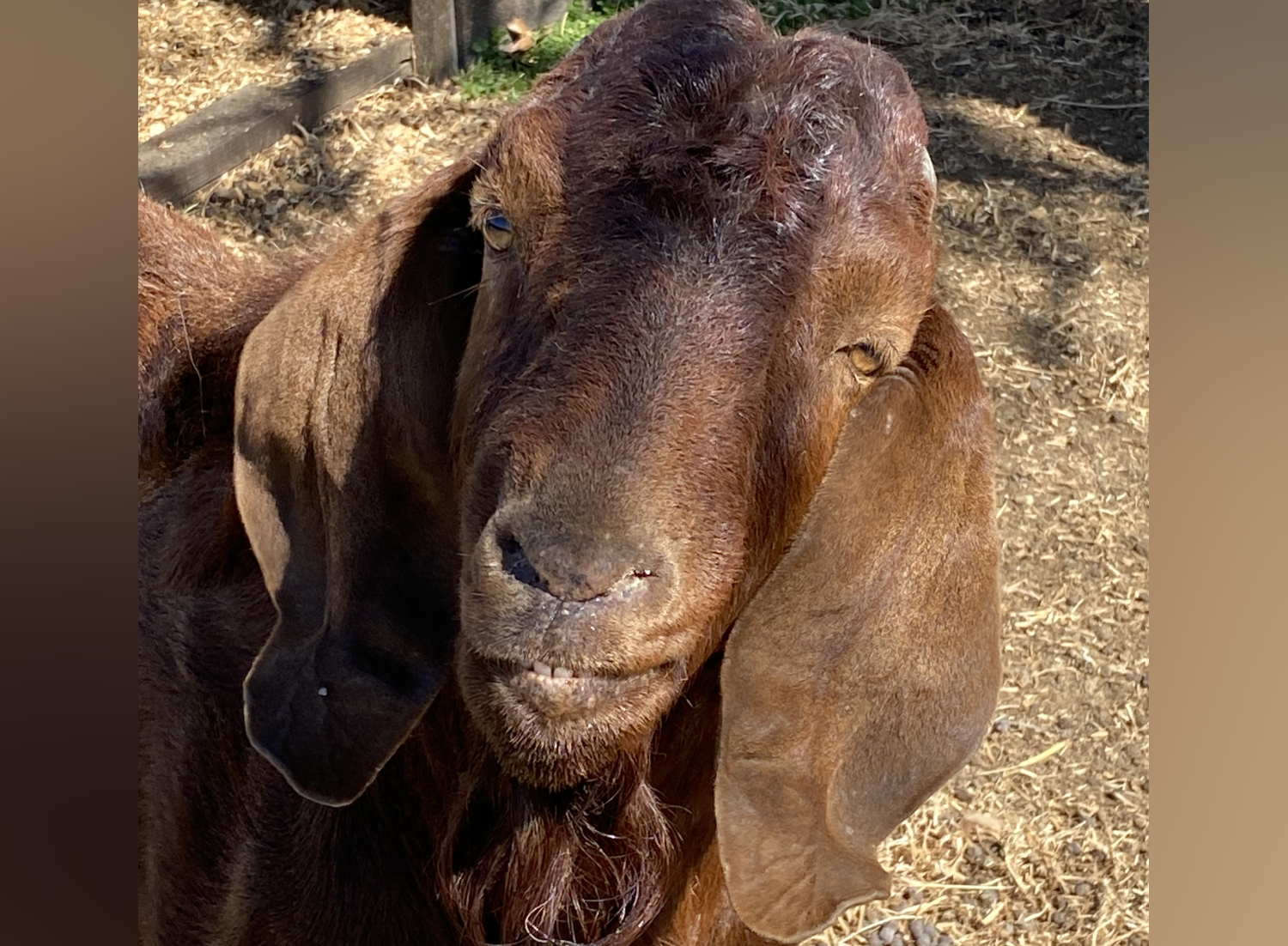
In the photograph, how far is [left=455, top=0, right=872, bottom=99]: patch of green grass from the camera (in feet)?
24.6

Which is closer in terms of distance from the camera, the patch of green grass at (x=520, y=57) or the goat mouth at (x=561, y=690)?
the goat mouth at (x=561, y=690)

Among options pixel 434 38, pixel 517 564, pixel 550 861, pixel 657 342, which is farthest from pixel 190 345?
pixel 434 38

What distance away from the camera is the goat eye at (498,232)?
8.32ft

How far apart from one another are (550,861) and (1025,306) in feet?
15.7

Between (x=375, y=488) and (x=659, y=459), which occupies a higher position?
(x=659, y=459)

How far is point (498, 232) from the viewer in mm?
2551

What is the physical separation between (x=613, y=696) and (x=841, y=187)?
3.18 ft

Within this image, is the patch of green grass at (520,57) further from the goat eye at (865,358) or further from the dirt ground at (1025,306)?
the goat eye at (865,358)

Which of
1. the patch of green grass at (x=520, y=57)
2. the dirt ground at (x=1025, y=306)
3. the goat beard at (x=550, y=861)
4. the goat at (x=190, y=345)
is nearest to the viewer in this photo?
the goat beard at (x=550, y=861)

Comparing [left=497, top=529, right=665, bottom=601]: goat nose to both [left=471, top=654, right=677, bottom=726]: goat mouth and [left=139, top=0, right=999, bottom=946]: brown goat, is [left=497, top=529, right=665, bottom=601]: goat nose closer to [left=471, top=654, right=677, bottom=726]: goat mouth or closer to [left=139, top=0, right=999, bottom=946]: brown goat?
[left=139, top=0, right=999, bottom=946]: brown goat

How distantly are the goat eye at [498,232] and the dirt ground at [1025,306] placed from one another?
294 cm

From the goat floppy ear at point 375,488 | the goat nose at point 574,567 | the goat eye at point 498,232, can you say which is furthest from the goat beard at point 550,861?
the goat eye at point 498,232

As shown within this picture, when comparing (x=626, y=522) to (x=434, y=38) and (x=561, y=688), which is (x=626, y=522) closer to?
(x=561, y=688)

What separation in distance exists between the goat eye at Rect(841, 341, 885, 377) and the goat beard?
0.86 metres
